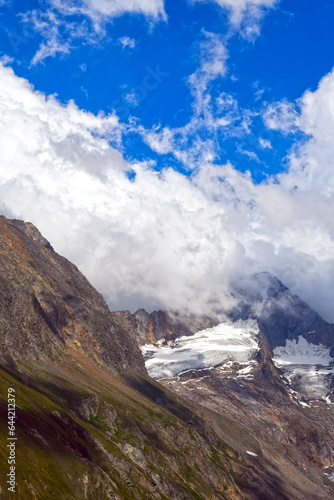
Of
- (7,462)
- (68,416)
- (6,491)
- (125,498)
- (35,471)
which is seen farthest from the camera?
(68,416)

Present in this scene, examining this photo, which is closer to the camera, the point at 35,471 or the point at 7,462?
the point at 7,462

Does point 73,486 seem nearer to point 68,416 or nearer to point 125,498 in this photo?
point 125,498

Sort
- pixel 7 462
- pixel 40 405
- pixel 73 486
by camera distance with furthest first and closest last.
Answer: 1. pixel 40 405
2. pixel 73 486
3. pixel 7 462

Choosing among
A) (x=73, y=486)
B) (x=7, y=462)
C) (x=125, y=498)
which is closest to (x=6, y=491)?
(x=7, y=462)

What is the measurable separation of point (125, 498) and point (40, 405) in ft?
133

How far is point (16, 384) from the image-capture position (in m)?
190

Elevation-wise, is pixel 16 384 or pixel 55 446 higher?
pixel 16 384

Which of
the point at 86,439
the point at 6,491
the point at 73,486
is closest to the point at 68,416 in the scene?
the point at 86,439

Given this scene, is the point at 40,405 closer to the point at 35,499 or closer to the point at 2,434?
the point at 2,434

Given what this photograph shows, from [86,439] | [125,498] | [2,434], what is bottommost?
[125,498]

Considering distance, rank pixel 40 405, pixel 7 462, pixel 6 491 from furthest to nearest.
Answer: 1. pixel 40 405
2. pixel 7 462
3. pixel 6 491

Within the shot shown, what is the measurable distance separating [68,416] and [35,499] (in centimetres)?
7808

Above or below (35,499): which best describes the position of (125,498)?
below

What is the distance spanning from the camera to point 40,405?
7234 inches
